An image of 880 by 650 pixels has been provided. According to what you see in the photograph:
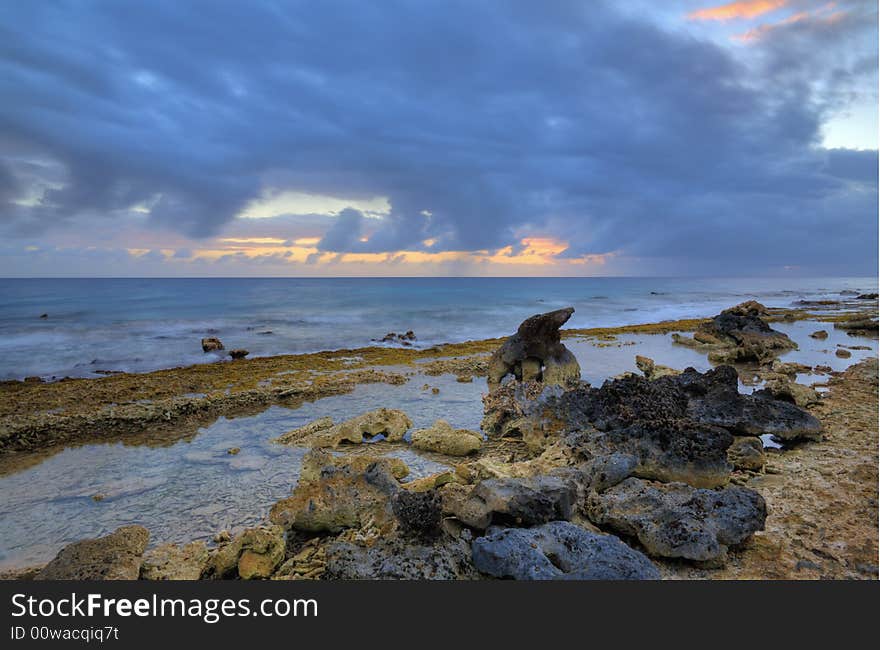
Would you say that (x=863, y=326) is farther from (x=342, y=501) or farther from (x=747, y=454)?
(x=342, y=501)

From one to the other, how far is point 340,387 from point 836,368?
1765 cm

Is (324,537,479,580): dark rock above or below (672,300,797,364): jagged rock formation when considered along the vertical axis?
below

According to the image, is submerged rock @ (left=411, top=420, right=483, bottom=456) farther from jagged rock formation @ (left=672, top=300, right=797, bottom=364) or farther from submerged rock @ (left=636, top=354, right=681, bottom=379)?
jagged rock formation @ (left=672, top=300, right=797, bottom=364)

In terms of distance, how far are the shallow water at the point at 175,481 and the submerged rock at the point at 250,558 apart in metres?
1.49

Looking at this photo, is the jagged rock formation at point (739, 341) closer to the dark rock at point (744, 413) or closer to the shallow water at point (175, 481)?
the shallow water at point (175, 481)

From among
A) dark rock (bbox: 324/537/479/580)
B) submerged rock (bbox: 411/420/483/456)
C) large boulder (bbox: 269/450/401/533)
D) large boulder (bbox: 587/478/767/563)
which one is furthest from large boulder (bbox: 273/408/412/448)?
large boulder (bbox: 587/478/767/563)

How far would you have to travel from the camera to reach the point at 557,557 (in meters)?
4.69

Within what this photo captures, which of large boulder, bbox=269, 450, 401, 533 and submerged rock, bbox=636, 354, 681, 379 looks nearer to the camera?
large boulder, bbox=269, 450, 401, 533

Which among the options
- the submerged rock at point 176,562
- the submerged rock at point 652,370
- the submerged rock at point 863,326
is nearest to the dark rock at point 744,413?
the submerged rock at point 652,370

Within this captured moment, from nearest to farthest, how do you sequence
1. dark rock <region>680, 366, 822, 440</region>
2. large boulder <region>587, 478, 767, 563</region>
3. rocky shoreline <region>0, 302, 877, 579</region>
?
rocky shoreline <region>0, 302, 877, 579</region>
large boulder <region>587, 478, 767, 563</region>
dark rock <region>680, 366, 822, 440</region>

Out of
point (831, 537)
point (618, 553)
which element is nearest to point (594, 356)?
point (831, 537)

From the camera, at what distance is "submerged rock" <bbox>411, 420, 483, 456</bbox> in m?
9.43

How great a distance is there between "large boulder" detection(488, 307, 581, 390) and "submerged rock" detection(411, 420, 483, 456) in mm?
5421

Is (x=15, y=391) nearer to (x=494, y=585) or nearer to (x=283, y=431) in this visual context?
(x=283, y=431)
